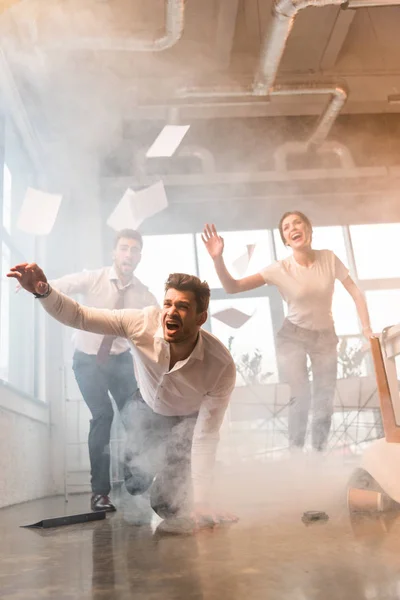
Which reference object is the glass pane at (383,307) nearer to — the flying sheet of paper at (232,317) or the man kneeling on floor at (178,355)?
the flying sheet of paper at (232,317)

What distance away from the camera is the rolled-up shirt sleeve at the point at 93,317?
1.27 m

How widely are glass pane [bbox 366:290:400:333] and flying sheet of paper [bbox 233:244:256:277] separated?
38.7 inches

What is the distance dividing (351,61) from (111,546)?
10.9ft

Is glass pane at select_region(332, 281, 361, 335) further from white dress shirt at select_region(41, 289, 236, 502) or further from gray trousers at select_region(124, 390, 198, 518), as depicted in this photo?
white dress shirt at select_region(41, 289, 236, 502)

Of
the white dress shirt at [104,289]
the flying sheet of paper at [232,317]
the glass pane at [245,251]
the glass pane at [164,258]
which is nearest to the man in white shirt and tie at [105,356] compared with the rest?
the white dress shirt at [104,289]

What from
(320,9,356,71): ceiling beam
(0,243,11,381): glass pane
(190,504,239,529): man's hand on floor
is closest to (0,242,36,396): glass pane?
(0,243,11,381): glass pane

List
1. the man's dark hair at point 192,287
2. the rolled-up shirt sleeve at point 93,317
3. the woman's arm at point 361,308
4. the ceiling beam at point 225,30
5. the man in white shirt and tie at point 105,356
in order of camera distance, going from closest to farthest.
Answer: the rolled-up shirt sleeve at point 93,317
the man's dark hair at point 192,287
the man in white shirt and tie at point 105,356
the woman's arm at point 361,308
the ceiling beam at point 225,30

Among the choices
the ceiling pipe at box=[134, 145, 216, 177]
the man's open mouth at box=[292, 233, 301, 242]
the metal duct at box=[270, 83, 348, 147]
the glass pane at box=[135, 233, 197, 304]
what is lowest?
the man's open mouth at box=[292, 233, 301, 242]

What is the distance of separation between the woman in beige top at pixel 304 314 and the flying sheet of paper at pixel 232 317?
39.9 inches

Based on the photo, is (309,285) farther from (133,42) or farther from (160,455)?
(133,42)

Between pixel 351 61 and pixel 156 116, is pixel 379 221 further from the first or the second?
pixel 156 116

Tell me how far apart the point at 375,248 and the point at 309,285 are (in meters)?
1.79

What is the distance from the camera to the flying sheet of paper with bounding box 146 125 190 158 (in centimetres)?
361

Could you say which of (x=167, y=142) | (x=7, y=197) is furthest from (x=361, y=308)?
(x=167, y=142)
